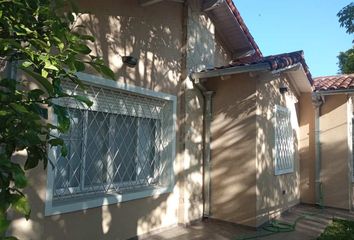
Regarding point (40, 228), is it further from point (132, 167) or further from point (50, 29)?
point (50, 29)

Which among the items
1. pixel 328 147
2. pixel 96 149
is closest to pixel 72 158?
pixel 96 149

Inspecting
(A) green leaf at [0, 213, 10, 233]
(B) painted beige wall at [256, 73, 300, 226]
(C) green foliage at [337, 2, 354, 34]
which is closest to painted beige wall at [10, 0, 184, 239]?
(B) painted beige wall at [256, 73, 300, 226]

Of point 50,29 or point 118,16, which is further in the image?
point 118,16

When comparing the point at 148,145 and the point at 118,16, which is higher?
the point at 118,16

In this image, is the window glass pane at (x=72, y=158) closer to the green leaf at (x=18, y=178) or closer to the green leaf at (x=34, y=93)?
the green leaf at (x=34, y=93)

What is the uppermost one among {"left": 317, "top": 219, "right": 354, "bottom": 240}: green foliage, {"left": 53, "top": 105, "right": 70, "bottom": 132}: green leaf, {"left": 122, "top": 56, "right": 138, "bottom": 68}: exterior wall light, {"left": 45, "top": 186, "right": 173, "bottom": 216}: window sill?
{"left": 122, "top": 56, "right": 138, "bottom": 68}: exterior wall light

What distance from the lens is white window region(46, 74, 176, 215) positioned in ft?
19.2

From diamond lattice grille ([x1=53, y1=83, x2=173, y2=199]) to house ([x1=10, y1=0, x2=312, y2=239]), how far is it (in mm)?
20

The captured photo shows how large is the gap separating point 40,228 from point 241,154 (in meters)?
4.80

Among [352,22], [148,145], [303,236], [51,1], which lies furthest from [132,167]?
[352,22]

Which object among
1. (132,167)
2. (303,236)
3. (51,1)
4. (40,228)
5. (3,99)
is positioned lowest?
(303,236)

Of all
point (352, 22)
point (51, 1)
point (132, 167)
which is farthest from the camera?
point (352, 22)

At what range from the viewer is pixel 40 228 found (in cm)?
513

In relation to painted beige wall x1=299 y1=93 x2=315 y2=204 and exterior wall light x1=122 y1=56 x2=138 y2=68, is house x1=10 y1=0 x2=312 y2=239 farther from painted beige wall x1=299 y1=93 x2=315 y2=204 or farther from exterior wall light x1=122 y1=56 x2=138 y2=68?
painted beige wall x1=299 y1=93 x2=315 y2=204
